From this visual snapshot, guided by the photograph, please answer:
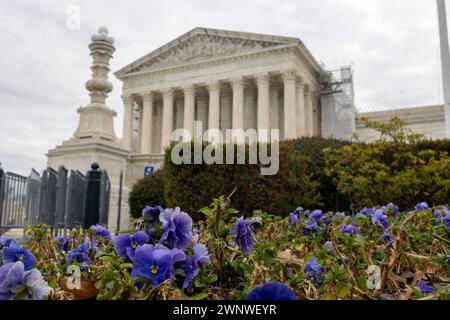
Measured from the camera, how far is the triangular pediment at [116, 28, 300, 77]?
38.3 m

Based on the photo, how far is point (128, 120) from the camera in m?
44.0

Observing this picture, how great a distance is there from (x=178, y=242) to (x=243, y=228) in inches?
13.3

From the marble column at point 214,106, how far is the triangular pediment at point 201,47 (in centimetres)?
350

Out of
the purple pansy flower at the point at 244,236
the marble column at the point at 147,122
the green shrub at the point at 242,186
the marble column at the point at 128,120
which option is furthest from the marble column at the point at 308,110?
the purple pansy flower at the point at 244,236

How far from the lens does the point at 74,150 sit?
1427 centimetres

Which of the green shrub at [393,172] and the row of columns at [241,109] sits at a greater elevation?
the row of columns at [241,109]

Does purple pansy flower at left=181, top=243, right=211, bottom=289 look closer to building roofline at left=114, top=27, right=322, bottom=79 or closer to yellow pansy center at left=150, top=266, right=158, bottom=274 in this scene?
yellow pansy center at left=150, top=266, right=158, bottom=274

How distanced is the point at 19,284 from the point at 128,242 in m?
0.34

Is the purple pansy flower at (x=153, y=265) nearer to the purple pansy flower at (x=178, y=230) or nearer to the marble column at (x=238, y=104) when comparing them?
the purple pansy flower at (x=178, y=230)

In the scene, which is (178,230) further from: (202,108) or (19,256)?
(202,108)

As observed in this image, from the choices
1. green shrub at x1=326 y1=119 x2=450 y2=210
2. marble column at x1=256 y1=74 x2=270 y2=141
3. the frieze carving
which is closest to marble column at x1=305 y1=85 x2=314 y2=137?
marble column at x1=256 y1=74 x2=270 y2=141

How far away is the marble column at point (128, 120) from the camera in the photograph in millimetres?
43594

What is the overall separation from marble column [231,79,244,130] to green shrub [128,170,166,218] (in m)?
24.7

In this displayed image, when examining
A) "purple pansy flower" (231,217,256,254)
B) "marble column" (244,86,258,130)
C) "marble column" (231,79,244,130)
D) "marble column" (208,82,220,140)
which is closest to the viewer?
"purple pansy flower" (231,217,256,254)
